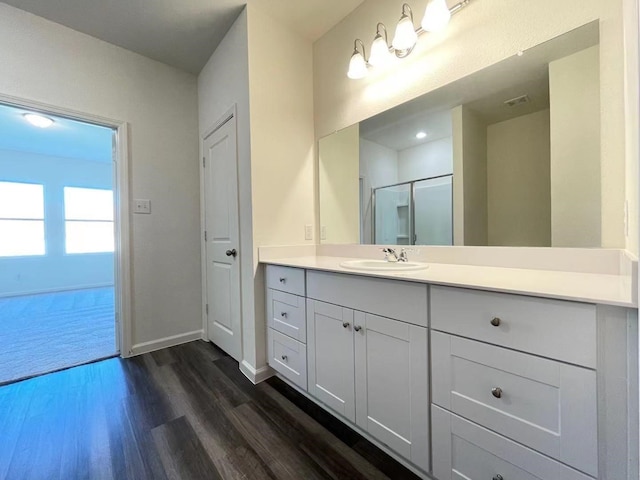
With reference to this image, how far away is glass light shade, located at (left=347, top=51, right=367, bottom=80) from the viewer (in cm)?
168

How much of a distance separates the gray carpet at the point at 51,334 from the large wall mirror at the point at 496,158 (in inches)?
97.8

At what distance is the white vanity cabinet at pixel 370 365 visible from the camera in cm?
99

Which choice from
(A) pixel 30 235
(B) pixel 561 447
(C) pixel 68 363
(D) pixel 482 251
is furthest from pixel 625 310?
(A) pixel 30 235

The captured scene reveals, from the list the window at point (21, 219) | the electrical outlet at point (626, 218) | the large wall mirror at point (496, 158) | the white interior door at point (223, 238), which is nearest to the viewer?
the electrical outlet at point (626, 218)

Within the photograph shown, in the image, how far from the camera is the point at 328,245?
2066 mm

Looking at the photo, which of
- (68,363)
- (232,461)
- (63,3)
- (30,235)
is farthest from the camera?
(30,235)

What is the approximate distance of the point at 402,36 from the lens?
142 cm

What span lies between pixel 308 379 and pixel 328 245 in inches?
37.0

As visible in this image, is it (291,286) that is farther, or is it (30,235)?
(30,235)

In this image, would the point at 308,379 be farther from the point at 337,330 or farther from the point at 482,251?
the point at 482,251

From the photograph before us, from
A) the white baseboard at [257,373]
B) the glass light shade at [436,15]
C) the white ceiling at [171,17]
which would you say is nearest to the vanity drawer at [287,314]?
the white baseboard at [257,373]

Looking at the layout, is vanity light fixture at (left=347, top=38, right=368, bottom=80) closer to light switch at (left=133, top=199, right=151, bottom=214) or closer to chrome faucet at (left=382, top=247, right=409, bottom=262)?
chrome faucet at (left=382, top=247, right=409, bottom=262)

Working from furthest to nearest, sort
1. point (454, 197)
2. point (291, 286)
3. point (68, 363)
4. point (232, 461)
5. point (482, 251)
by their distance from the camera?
point (68, 363) < point (291, 286) < point (454, 197) < point (482, 251) < point (232, 461)

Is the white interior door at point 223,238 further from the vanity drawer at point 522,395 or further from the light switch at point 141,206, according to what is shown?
the vanity drawer at point 522,395
